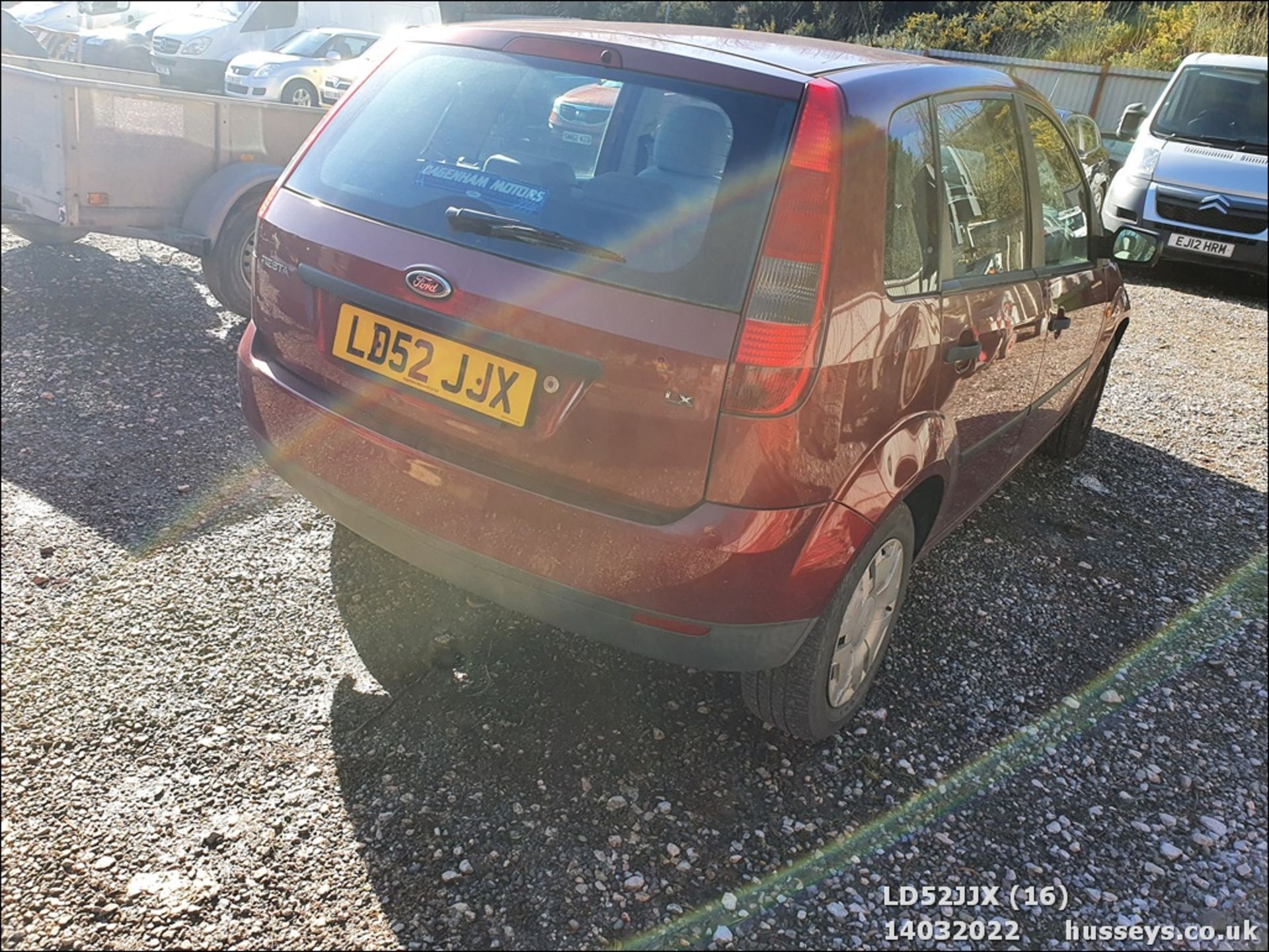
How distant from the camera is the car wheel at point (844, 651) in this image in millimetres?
2551

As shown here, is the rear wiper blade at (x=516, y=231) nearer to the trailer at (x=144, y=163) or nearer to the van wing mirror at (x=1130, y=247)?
the van wing mirror at (x=1130, y=247)

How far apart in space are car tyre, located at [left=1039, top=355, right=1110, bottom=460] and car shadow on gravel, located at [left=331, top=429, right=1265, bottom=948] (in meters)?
1.07

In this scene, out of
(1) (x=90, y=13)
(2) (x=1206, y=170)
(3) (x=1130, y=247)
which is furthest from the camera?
(1) (x=90, y=13)

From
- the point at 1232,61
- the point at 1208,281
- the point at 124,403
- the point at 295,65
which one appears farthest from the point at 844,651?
the point at 295,65

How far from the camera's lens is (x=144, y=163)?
557 cm

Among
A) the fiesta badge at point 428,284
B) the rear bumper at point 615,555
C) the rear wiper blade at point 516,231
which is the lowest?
the rear bumper at point 615,555

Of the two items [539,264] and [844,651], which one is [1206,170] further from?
[539,264]

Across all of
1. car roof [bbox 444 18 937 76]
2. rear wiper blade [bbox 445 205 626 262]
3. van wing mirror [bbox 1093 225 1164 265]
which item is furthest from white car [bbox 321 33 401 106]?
rear wiper blade [bbox 445 205 626 262]

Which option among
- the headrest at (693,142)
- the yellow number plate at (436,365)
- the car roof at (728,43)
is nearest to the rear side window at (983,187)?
the car roof at (728,43)

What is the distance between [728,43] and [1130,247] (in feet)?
7.43

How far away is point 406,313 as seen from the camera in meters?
2.38

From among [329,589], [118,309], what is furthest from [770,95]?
[118,309]

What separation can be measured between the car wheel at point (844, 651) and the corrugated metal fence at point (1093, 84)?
46.2 feet

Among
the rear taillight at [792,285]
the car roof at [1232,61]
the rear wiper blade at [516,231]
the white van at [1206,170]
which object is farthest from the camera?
the car roof at [1232,61]
